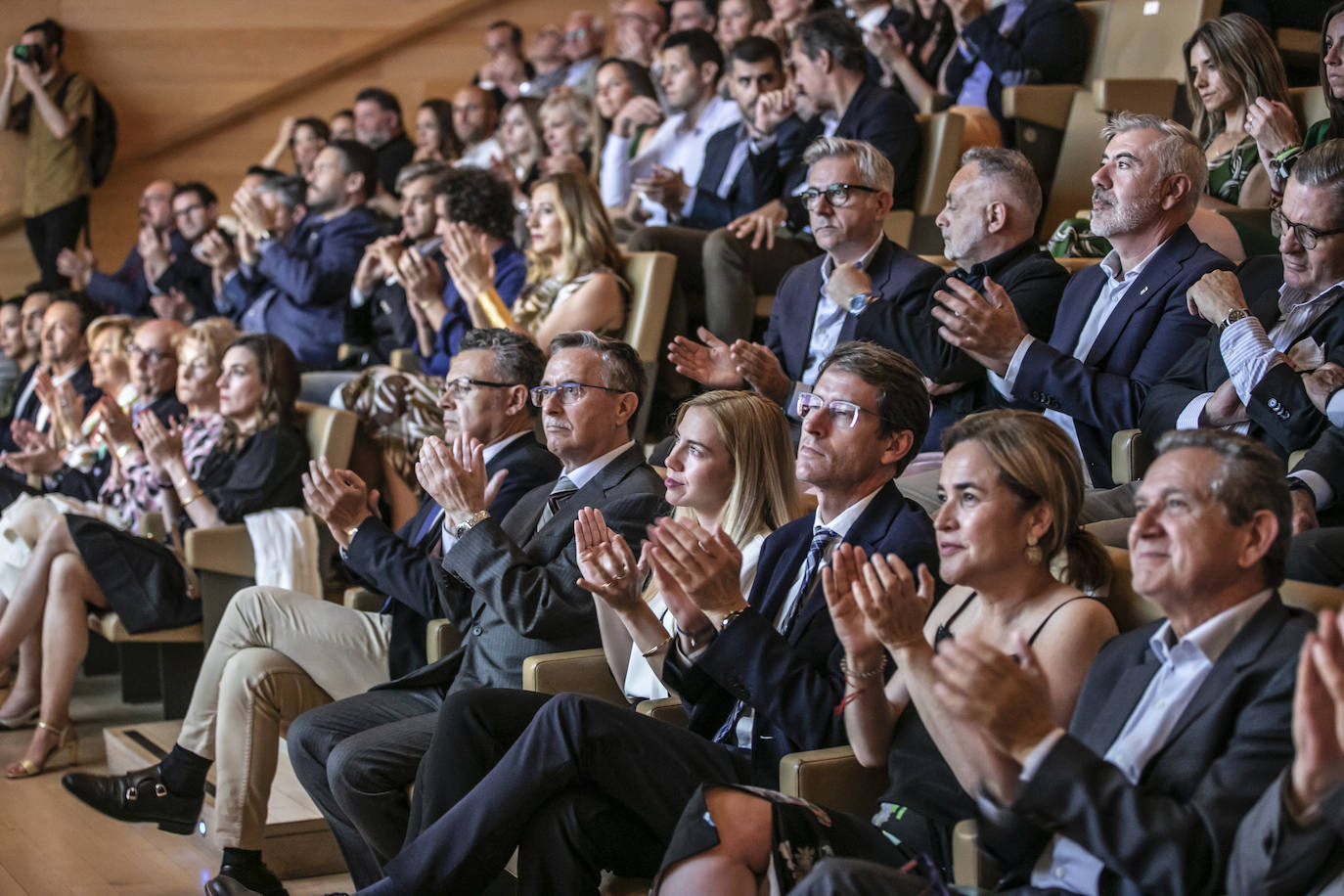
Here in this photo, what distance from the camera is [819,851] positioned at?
1739 millimetres

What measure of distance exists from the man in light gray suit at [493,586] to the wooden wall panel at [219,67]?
17.0ft

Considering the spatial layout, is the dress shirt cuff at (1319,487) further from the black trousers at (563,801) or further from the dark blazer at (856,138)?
the dark blazer at (856,138)

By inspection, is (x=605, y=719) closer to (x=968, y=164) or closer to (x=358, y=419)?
(x=968, y=164)

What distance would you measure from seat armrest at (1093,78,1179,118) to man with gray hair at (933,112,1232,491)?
3.90ft

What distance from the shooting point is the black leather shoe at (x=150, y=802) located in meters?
2.94

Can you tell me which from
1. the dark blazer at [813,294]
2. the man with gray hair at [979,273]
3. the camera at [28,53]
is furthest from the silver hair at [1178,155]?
the camera at [28,53]

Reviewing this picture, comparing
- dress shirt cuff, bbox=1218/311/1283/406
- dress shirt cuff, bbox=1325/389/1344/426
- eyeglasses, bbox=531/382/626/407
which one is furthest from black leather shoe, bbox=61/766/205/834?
dress shirt cuff, bbox=1325/389/1344/426

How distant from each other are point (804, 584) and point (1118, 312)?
0.92 meters

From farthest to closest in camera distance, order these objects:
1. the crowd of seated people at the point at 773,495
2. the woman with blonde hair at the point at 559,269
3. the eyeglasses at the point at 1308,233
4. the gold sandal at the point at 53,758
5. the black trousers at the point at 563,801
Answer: the woman with blonde hair at the point at 559,269
the gold sandal at the point at 53,758
the eyeglasses at the point at 1308,233
the black trousers at the point at 563,801
the crowd of seated people at the point at 773,495

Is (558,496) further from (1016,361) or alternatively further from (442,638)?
(1016,361)

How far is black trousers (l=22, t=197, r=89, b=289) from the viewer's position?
22.7 ft

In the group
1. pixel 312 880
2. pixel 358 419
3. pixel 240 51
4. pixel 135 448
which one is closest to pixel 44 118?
pixel 240 51

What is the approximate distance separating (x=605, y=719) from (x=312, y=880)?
1176 millimetres

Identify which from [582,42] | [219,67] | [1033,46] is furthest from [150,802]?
[219,67]
